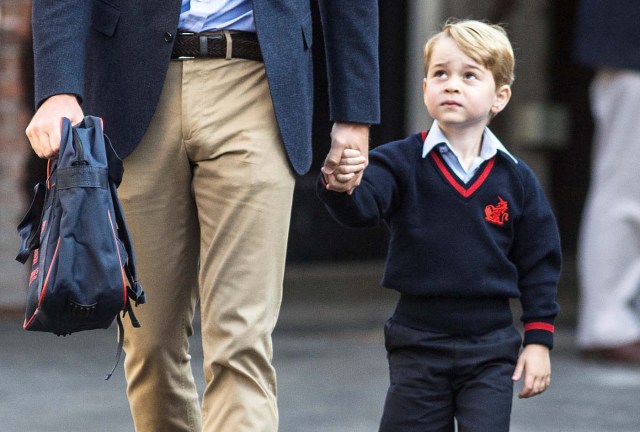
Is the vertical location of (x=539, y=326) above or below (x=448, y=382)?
above

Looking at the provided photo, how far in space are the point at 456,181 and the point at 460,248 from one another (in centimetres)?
18

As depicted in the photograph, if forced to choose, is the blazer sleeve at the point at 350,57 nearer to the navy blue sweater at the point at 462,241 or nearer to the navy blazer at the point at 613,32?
the navy blue sweater at the point at 462,241

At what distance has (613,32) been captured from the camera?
6.62 m

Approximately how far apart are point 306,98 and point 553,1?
22.3 ft

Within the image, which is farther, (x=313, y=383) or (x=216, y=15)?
(x=313, y=383)

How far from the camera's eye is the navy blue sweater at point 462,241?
354 cm

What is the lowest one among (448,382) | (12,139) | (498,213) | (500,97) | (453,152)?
(12,139)

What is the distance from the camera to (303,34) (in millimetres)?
3625

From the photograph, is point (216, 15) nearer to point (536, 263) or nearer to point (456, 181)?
point (456, 181)

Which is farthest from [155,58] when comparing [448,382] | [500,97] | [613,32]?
[613,32]

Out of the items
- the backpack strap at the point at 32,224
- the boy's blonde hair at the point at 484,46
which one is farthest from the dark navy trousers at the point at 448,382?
the backpack strap at the point at 32,224

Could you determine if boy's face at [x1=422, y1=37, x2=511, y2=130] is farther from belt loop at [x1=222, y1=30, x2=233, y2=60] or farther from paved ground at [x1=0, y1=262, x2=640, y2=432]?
paved ground at [x1=0, y1=262, x2=640, y2=432]

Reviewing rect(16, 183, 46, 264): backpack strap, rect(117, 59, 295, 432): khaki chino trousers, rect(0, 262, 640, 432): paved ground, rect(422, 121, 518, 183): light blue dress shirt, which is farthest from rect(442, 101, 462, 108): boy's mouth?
rect(0, 262, 640, 432): paved ground

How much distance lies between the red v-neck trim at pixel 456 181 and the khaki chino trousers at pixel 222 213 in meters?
0.39
